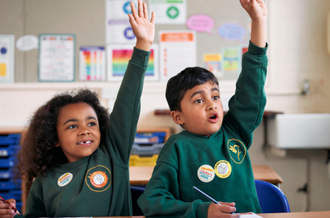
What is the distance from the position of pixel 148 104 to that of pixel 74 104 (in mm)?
1664

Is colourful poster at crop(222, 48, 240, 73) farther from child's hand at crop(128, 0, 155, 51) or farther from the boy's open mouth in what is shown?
the boy's open mouth

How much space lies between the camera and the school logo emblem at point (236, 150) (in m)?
0.88

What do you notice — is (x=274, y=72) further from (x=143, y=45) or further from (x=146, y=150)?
(x=143, y=45)

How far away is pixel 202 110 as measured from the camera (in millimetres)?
869

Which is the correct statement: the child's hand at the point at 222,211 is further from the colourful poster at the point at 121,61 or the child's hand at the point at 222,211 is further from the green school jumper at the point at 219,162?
the colourful poster at the point at 121,61

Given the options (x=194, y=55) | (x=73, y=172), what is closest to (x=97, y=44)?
(x=194, y=55)

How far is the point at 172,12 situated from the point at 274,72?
3.86ft

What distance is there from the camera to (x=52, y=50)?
2.74 metres

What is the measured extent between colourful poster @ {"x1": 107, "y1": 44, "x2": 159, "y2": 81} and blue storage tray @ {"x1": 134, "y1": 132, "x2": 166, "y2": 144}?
0.62m

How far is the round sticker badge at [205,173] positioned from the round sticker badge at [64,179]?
47cm

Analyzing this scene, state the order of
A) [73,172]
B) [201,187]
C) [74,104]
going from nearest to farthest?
[201,187], [73,172], [74,104]

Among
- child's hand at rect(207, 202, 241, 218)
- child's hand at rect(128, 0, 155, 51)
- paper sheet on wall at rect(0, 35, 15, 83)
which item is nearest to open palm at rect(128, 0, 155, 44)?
child's hand at rect(128, 0, 155, 51)

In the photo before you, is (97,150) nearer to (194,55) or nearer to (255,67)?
(255,67)

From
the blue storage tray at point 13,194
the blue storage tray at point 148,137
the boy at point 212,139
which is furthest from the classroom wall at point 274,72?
the boy at point 212,139
